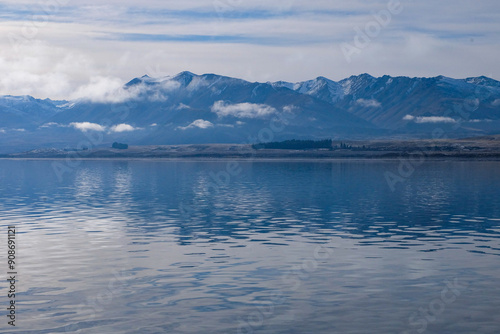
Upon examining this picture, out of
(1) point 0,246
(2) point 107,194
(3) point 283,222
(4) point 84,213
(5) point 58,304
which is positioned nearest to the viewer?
(5) point 58,304

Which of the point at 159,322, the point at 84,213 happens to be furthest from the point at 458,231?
the point at 84,213

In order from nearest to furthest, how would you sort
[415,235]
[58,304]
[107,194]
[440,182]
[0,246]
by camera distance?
1. [58,304]
2. [0,246]
3. [415,235]
4. [107,194]
5. [440,182]

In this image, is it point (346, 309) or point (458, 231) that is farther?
point (458, 231)

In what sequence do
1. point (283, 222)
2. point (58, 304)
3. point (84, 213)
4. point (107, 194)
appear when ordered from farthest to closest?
point (107, 194) < point (84, 213) < point (283, 222) < point (58, 304)

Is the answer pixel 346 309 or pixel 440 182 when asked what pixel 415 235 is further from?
pixel 440 182

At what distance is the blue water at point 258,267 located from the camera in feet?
104

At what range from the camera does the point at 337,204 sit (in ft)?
277

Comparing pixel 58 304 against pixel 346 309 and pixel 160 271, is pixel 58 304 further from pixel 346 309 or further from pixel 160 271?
pixel 346 309

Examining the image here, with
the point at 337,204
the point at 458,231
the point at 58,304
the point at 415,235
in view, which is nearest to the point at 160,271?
the point at 58,304

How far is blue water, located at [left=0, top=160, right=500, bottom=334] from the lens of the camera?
31781 millimetres

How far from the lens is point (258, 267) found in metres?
43.4

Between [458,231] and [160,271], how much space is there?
29833 mm

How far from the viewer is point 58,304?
3456 cm

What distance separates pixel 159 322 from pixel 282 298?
7355 millimetres
